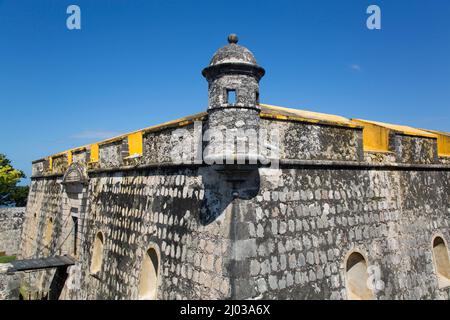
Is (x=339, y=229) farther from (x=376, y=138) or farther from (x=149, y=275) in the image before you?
(x=149, y=275)

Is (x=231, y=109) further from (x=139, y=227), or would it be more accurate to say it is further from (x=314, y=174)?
(x=139, y=227)

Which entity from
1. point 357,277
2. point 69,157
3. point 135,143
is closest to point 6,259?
point 69,157

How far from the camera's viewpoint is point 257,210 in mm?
5160

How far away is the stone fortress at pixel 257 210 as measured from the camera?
16.1ft

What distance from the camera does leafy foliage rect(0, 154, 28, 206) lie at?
88.2 ft

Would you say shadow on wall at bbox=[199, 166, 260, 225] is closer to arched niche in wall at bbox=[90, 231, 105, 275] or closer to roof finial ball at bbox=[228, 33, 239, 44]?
roof finial ball at bbox=[228, 33, 239, 44]

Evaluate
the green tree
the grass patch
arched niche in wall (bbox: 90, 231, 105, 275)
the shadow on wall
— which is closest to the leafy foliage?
the green tree

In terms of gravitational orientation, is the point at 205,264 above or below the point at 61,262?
above

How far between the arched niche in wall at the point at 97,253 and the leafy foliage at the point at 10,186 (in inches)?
873

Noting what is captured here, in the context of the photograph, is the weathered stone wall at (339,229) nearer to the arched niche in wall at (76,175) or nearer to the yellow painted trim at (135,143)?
the yellow painted trim at (135,143)

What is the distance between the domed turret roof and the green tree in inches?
1090

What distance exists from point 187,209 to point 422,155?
6.40m

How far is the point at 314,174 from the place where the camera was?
242 inches
